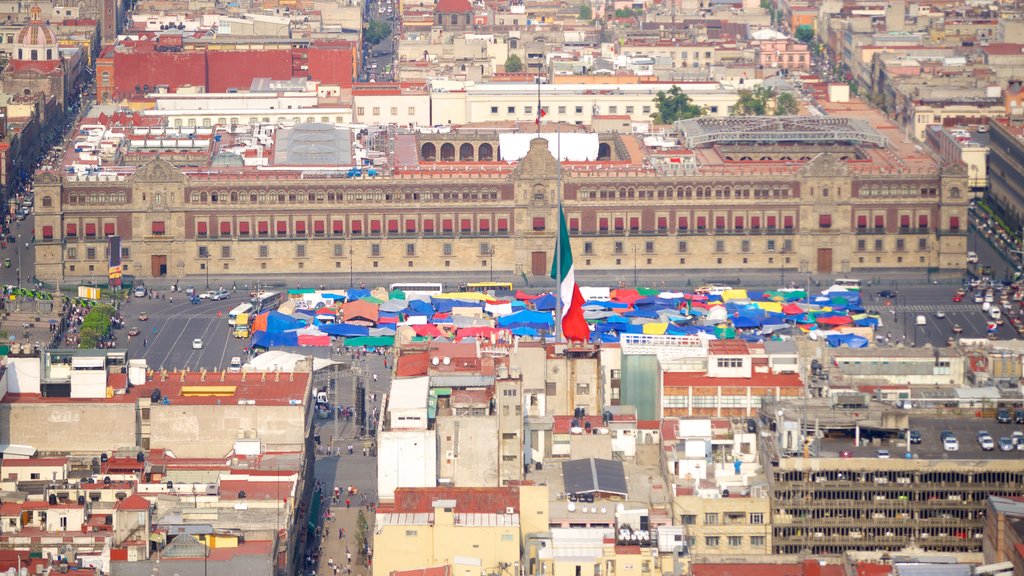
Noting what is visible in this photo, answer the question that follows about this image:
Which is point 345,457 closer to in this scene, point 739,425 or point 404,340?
point 404,340

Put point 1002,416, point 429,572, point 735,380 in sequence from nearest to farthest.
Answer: point 429,572 < point 1002,416 < point 735,380

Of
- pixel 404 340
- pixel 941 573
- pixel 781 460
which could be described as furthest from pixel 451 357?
pixel 941 573

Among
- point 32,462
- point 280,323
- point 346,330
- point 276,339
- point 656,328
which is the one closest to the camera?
point 32,462

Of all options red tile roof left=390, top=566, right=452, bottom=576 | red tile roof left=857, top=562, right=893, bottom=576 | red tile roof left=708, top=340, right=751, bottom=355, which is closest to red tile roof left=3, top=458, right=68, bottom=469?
red tile roof left=390, top=566, right=452, bottom=576

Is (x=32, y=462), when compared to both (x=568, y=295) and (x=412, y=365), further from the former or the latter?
(x=568, y=295)

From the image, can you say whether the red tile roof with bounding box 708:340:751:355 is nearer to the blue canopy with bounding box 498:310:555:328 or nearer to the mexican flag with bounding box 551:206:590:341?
the mexican flag with bounding box 551:206:590:341

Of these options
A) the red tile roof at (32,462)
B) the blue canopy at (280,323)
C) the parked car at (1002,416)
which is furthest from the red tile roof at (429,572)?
the blue canopy at (280,323)

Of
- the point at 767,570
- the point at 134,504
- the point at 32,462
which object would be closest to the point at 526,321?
the point at 32,462

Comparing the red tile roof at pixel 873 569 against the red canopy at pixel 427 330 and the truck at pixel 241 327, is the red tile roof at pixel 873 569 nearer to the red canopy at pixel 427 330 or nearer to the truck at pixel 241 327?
the red canopy at pixel 427 330
